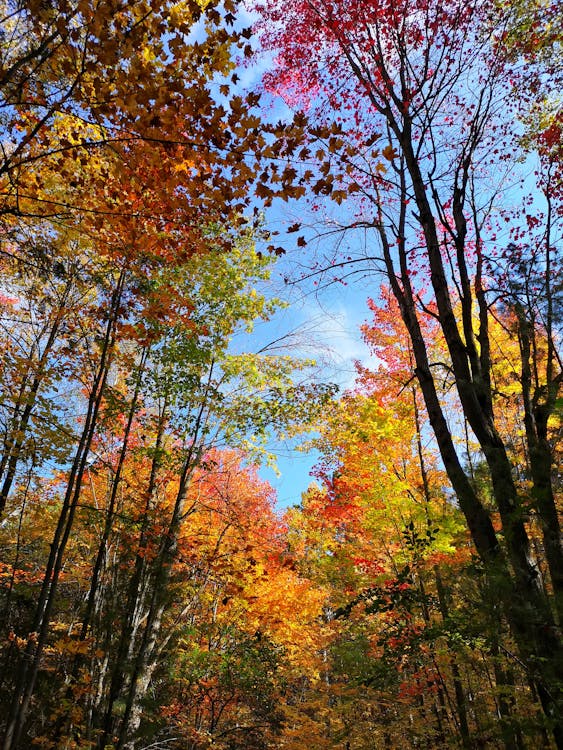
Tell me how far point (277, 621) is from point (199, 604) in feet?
7.52

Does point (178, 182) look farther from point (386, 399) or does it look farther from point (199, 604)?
point (199, 604)

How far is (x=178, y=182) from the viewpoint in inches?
174

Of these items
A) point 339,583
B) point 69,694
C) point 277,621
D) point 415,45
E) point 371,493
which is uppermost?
point 415,45

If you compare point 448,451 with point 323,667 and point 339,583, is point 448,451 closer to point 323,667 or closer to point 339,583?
point 339,583

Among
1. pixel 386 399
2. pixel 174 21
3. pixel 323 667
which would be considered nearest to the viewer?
pixel 174 21

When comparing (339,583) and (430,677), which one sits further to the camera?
(339,583)

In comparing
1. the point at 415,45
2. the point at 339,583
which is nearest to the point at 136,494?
the point at 339,583

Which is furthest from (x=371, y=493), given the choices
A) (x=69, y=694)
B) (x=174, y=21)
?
(x=174, y=21)

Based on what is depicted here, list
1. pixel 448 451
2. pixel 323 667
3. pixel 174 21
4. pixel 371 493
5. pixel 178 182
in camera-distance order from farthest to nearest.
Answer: pixel 323 667
pixel 371 493
pixel 178 182
pixel 448 451
pixel 174 21

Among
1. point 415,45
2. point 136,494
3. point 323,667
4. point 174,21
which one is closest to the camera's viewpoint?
point 174,21

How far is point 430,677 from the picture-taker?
26.0ft

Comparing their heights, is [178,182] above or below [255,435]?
above

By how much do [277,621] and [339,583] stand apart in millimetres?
2027

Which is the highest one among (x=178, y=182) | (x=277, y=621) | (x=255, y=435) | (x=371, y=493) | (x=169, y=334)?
(x=169, y=334)
